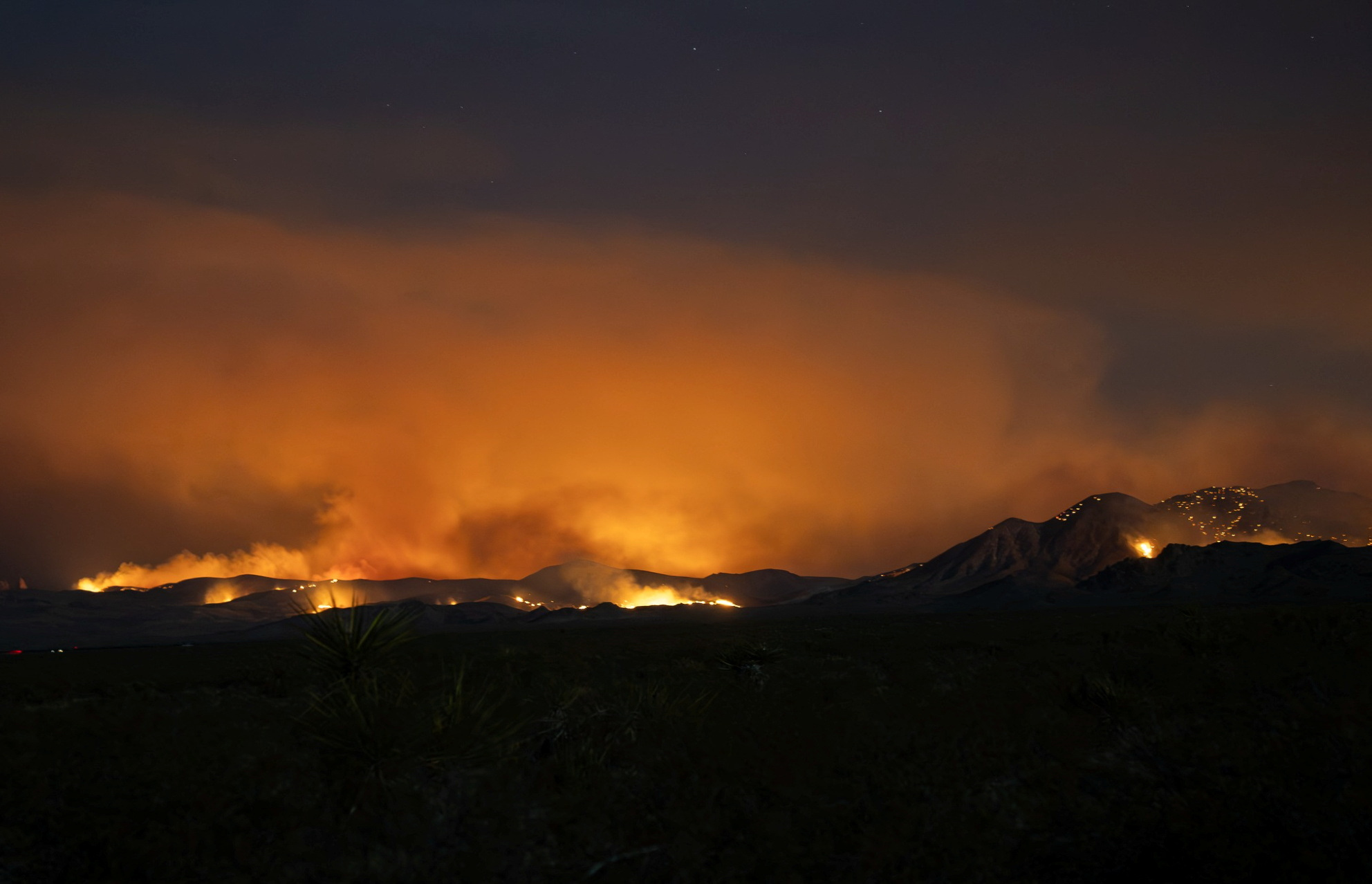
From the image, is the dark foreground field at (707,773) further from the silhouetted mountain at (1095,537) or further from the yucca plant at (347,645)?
the silhouetted mountain at (1095,537)

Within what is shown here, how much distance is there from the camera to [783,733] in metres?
15.0

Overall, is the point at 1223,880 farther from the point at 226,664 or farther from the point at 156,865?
the point at 226,664

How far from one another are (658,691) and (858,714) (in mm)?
3678

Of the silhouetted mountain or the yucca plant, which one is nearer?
the yucca plant

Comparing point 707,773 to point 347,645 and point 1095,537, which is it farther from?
point 1095,537

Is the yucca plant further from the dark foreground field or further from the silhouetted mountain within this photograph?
the silhouetted mountain

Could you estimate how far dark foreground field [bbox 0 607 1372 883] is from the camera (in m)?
11.4

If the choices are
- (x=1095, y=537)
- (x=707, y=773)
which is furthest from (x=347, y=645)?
(x=1095, y=537)

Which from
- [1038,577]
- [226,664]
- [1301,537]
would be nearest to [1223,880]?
[226,664]

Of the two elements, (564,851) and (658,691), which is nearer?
(564,851)

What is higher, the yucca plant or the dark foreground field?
the yucca plant

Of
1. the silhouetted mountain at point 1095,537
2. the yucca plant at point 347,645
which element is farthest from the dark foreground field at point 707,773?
the silhouetted mountain at point 1095,537

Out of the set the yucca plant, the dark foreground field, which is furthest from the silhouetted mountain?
the yucca plant

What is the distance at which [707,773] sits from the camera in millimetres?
13797
